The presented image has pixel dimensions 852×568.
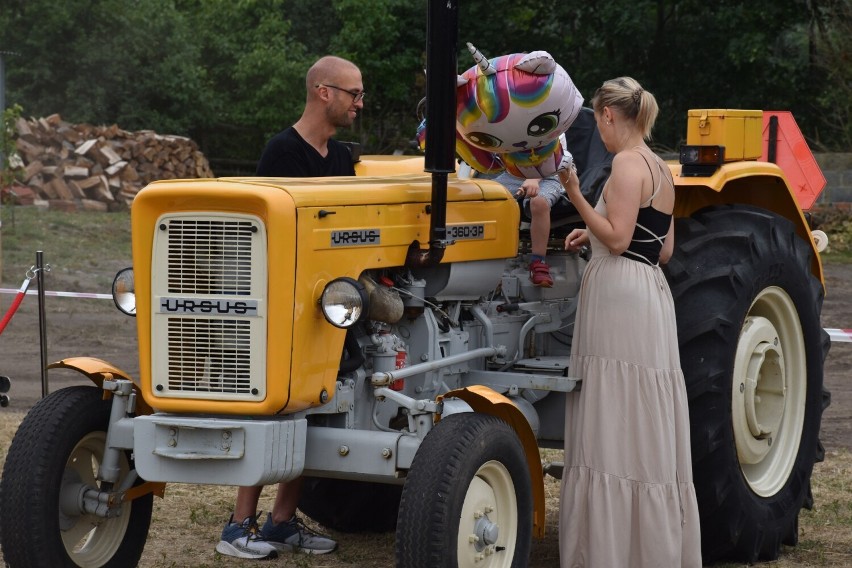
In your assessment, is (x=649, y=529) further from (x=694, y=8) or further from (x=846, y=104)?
(x=694, y=8)

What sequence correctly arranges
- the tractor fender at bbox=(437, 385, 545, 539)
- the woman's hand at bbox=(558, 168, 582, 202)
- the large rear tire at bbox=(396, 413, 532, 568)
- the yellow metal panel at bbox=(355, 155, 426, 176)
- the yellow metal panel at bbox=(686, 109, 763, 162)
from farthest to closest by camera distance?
the yellow metal panel at bbox=(355, 155, 426, 176) → the yellow metal panel at bbox=(686, 109, 763, 162) → the woman's hand at bbox=(558, 168, 582, 202) → the tractor fender at bbox=(437, 385, 545, 539) → the large rear tire at bbox=(396, 413, 532, 568)

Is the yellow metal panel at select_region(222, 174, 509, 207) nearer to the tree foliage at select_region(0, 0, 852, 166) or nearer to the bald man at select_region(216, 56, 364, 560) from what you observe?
the bald man at select_region(216, 56, 364, 560)

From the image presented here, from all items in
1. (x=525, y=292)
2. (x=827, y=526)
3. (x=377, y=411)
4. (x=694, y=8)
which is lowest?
(x=827, y=526)

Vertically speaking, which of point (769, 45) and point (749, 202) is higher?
point (769, 45)

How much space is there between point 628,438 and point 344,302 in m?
1.11

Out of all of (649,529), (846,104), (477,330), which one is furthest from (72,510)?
(846,104)

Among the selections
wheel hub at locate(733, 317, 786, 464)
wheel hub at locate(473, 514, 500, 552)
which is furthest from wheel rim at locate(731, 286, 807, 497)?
wheel hub at locate(473, 514, 500, 552)

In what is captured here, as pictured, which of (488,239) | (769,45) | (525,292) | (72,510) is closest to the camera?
Answer: (72,510)

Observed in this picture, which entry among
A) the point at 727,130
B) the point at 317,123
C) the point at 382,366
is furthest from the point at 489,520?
the point at 727,130

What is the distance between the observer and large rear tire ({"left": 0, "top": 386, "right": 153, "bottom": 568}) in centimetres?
420

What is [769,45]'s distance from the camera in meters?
21.8

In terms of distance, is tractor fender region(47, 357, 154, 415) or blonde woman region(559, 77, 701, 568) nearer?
tractor fender region(47, 357, 154, 415)

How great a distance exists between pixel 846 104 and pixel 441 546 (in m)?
15.6

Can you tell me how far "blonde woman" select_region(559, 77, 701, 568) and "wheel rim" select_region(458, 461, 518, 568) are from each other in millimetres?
394
